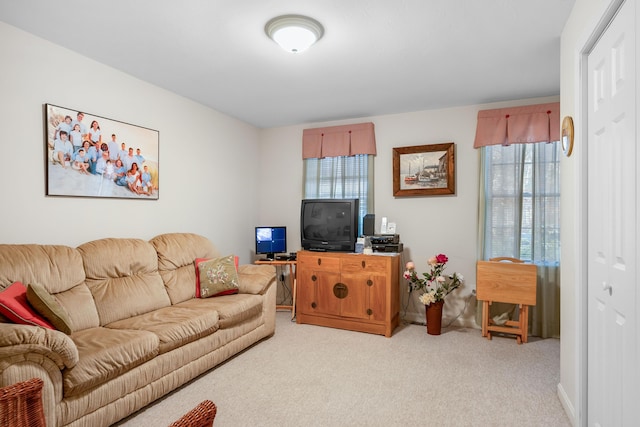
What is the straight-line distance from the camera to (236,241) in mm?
4828

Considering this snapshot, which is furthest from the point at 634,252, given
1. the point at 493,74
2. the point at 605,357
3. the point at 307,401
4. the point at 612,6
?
the point at 493,74

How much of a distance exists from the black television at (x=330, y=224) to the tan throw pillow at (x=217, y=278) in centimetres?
110

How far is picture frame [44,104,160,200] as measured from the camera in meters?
2.78

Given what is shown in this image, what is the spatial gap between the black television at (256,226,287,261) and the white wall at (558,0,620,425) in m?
3.25

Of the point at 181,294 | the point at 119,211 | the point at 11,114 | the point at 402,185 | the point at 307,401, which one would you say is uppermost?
the point at 11,114

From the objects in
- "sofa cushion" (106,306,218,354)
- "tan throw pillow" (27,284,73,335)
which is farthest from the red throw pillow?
"sofa cushion" (106,306,218,354)

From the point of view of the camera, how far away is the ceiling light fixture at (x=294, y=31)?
7.86 ft

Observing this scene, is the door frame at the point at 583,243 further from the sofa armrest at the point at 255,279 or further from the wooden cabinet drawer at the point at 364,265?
the sofa armrest at the point at 255,279

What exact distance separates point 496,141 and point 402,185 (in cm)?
113

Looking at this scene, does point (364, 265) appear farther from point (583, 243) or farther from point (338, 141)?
→ point (583, 243)

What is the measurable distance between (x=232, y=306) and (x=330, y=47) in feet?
7.40

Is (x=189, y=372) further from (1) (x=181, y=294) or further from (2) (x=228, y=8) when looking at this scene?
(2) (x=228, y=8)

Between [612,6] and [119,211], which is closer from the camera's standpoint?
[612,6]

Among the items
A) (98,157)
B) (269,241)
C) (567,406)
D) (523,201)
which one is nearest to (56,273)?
(98,157)
